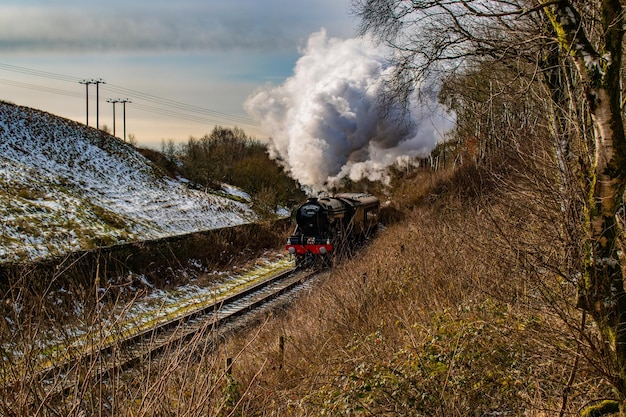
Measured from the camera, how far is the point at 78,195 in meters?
19.6

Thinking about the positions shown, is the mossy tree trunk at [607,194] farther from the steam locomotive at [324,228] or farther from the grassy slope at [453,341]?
the steam locomotive at [324,228]

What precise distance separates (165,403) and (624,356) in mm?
2958

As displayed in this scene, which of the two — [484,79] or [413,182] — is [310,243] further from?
[413,182]

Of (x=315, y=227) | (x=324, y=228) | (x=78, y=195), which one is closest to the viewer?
(x=324, y=228)

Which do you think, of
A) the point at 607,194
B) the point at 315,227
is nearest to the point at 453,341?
the point at 607,194

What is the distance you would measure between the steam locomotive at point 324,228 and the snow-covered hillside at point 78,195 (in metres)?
5.25

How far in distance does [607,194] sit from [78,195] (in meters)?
20.0

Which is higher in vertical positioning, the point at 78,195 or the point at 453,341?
the point at 453,341

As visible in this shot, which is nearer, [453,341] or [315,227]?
[453,341]

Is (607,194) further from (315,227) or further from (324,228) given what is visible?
(315,227)

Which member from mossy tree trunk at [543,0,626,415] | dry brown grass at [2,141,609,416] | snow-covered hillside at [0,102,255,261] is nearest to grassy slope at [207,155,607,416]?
dry brown grass at [2,141,609,416]

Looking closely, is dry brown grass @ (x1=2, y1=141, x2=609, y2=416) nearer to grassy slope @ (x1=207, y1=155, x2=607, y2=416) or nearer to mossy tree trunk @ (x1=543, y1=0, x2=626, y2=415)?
grassy slope @ (x1=207, y1=155, x2=607, y2=416)

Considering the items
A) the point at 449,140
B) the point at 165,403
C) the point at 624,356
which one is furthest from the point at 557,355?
the point at 449,140

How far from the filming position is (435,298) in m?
6.77
